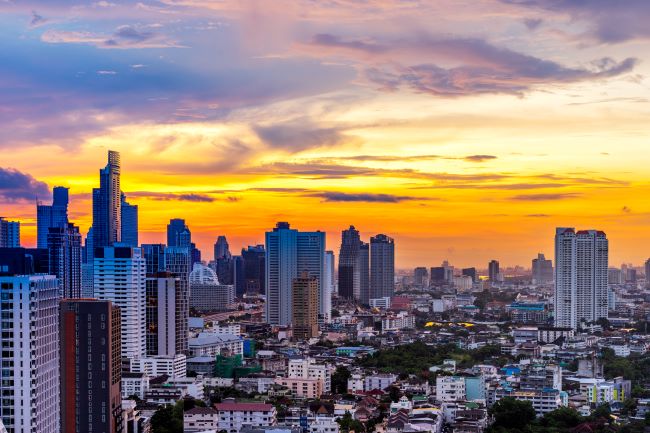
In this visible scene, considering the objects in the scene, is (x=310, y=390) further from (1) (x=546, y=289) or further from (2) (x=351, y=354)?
(1) (x=546, y=289)

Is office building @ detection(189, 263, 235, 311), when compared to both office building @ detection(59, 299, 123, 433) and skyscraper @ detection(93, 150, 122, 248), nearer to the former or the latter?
skyscraper @ detection(93, 150, 122, 248)

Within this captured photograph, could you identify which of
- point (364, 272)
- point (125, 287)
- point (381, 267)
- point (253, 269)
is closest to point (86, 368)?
point (125, 287)

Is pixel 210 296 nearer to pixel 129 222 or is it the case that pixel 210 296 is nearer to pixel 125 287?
pixel 129 222

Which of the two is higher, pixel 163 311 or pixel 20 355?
pixel 20 355

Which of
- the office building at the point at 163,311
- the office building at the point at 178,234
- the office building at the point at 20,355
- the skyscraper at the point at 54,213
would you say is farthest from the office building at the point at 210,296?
the office building at the point at 20,355

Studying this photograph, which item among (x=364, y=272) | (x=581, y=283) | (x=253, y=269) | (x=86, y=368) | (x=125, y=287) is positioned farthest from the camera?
(x=253, y=269)

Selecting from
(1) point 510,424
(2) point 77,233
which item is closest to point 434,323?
(2) point 77,233

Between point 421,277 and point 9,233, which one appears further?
point 421,277
